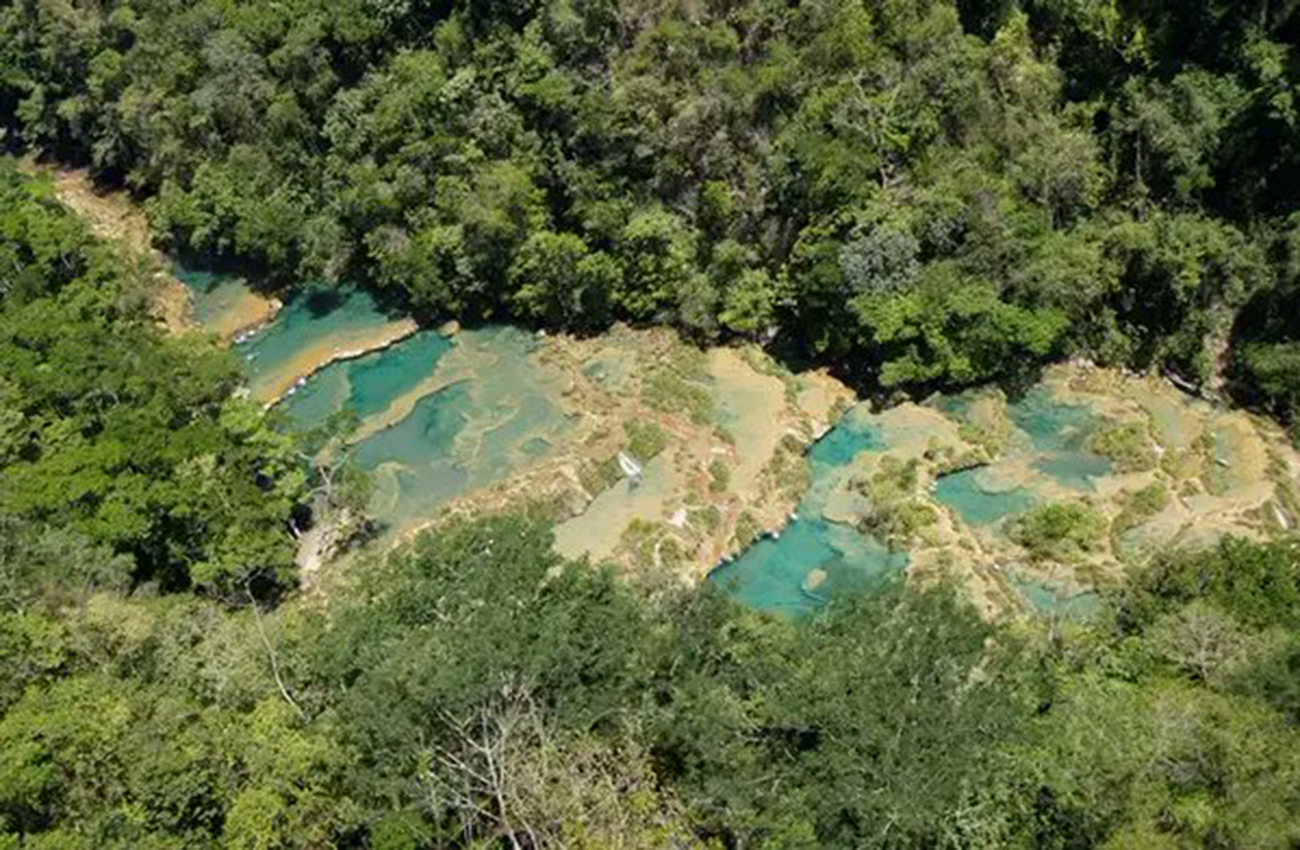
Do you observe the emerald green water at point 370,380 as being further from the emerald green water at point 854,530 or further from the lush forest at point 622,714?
the emerald green water at point 854,530

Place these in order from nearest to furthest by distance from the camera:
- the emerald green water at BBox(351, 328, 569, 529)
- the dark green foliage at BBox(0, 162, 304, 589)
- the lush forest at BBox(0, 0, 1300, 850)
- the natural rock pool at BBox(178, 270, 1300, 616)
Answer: the lush forest at BBox(0, 0, 1300, 850)
the dark green foliage at BBox(0, 162, 304, 589)
the natural rock pool at BBox(178, 270, 1300, 616)
the emerald green water at BBox(351, 328, 569, 529)

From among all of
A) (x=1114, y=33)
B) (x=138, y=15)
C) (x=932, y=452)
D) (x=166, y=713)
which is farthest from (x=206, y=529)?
(x=1114, y=33)

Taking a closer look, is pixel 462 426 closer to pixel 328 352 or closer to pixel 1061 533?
pixel 328 352

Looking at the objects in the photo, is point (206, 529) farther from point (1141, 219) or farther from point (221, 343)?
point (1141, 219)

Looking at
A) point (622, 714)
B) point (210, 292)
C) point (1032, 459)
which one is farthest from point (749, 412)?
point (210, 292)

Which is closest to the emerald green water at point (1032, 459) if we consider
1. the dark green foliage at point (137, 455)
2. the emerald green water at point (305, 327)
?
the dark green foliage at point (137, 455)

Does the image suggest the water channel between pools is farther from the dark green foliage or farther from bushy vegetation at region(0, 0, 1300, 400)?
the dark green foliage

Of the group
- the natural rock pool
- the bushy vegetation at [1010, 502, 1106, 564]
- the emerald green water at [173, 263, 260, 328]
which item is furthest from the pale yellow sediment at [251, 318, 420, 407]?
the bushy vegetation at [1010, 502, 1106, 564]

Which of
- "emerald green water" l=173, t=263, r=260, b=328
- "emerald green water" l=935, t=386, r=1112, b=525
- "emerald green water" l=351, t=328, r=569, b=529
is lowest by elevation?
"emerald green water" l=935, t=386, r=1112, b=525
